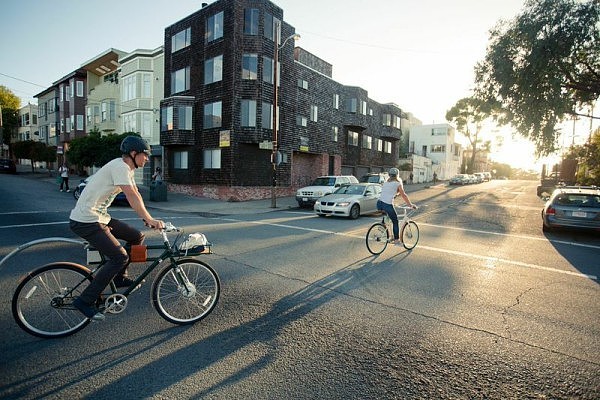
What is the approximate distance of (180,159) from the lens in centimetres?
2588

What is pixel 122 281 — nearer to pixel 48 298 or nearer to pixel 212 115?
pixel 48 298

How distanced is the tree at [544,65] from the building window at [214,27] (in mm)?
17370

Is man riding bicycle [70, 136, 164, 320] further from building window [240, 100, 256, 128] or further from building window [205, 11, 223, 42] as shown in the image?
building window [205, 11, 223, 42]

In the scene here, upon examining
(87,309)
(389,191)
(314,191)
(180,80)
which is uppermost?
(180,80)

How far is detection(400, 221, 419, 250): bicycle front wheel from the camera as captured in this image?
8156 millimetres

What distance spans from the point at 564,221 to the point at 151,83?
31.3 meters

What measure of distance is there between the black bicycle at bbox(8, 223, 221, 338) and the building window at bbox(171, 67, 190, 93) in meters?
24.8

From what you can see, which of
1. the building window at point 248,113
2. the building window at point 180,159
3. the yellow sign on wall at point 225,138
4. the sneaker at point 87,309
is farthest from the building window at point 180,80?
the sneaker at point 87,309

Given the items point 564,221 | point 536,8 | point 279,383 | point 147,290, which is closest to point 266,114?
point 536,8

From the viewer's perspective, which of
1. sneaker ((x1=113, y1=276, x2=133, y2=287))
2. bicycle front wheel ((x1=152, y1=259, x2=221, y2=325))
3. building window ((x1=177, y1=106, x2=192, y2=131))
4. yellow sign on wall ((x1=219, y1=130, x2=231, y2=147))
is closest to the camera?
sneaker ((x1=113, y1=276, x2=133, y2=287))

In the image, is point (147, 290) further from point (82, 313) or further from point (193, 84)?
point (193, 84)

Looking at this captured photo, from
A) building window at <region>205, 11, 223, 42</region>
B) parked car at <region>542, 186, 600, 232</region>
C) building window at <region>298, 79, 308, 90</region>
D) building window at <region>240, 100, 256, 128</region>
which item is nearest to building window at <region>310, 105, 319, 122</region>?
building window at <region>298, 79, 308, 90</region>

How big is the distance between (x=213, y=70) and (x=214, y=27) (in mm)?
3052

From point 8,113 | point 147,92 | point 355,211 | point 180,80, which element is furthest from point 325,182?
point 8,113
